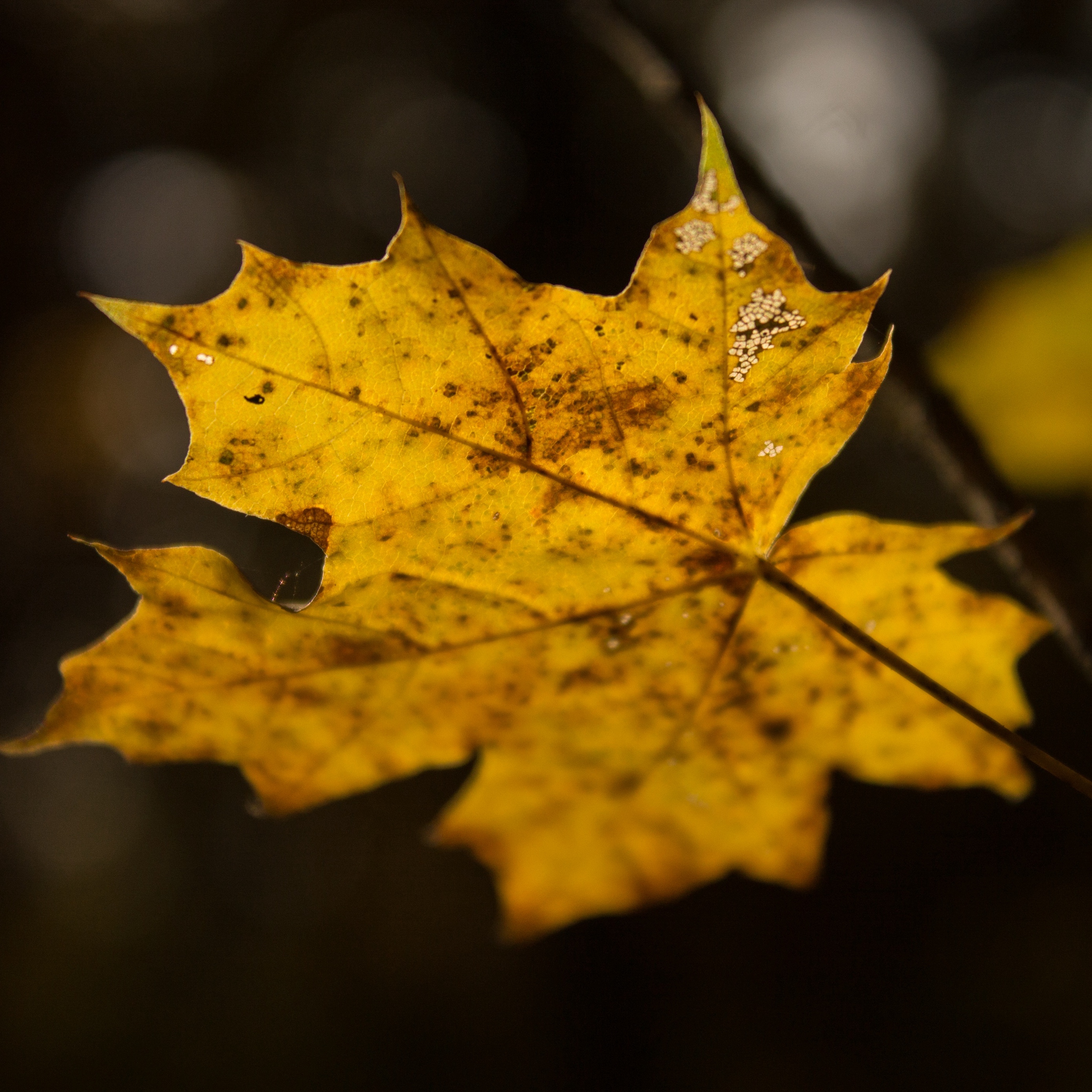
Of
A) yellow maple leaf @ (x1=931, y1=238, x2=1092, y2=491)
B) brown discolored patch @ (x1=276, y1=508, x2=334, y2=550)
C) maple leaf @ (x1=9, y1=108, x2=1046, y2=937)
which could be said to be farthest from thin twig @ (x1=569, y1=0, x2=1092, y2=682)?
yellow maple leaf @ (x1=931, y1=238, x2=1092, y2=491)

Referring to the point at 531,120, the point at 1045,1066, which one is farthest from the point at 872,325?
the point at 531,120

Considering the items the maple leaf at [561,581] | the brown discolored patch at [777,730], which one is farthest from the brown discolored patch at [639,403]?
the brown discolored patch at [777,730]

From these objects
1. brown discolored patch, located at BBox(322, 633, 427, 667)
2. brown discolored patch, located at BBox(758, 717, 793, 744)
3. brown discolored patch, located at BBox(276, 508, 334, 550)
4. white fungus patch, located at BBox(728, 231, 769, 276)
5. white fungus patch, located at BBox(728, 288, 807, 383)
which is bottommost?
brown discolored patch, located at BBox(322, 633, 427, 667)

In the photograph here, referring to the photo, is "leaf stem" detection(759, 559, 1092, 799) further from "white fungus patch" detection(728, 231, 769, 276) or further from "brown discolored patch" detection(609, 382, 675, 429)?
"white fungus patch" detection(728, 231, 769, 276)

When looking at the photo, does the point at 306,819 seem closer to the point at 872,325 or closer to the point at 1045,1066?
the point at 1045,1066

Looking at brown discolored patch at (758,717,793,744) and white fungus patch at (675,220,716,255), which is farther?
brown discolored patch at (758,717,793,744)

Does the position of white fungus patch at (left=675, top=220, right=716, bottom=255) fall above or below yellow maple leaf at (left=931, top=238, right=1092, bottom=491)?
below
